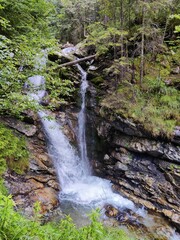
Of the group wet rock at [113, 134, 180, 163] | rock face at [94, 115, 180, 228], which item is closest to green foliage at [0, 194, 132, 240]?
rock face at [94, 115, 180, 228]

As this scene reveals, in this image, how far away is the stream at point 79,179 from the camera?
302 inches

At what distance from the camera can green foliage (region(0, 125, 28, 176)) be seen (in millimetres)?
7030

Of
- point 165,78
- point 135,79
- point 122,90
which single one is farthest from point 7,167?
point 165,78

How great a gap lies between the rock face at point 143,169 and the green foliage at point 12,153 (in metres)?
3.56

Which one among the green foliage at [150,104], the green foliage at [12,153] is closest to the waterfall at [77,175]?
the green foliage at [12,153]

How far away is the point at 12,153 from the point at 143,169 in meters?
5.05

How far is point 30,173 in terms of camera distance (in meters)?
7.85

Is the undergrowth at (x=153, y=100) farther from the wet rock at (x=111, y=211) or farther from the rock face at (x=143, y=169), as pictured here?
the wet rock at (x=111, y=211)

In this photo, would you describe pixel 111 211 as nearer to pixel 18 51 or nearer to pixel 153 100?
pixel 153 100

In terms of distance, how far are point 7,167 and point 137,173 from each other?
4.93 m

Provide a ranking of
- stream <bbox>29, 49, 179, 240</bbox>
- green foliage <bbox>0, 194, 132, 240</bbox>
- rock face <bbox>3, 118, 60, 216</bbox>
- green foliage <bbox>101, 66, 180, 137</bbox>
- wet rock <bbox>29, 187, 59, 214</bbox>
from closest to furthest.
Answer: green foliage <bbox>0, 194, 132, 240</bbox> < rock face <bbox>3, 118, 60, 216</bbox> < wet rock <bbox>29, 187, 59, 214</bbox> < stream <bbox>29, 49, 179, 240</bbox> < green foliage <bbox>101, 66, 180, 137</bbox>

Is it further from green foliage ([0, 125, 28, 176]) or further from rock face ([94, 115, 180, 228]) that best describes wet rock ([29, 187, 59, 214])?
rock face ([94, 115, 180, 228])

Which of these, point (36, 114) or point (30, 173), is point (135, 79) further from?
point (30, 173)

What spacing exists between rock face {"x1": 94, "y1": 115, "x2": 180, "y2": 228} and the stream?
434mm
